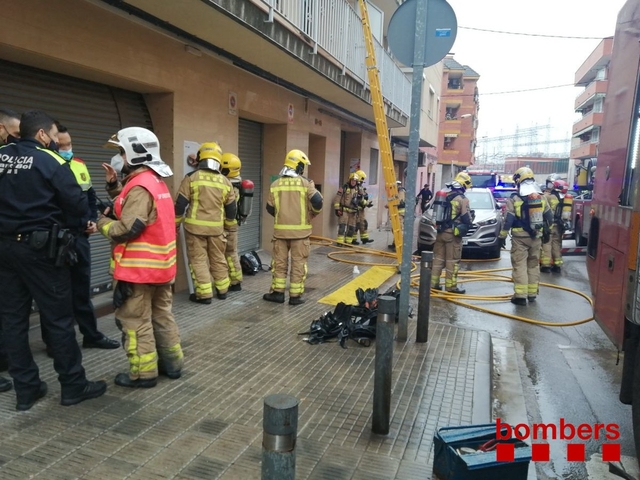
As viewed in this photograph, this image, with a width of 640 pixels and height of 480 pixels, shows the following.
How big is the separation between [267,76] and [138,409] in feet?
21.6

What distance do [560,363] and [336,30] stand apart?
21.8 ft

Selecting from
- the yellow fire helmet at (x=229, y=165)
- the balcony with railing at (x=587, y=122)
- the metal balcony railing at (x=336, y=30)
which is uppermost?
the balcony with railing at (x=587, y=122)

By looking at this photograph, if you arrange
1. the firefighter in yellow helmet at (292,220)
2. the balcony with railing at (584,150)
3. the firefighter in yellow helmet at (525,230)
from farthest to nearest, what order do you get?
the balcony with railing at (584,150), the firefighter in yellow helmet at (525,230), the firefighter in yellow helmet at (292,220)

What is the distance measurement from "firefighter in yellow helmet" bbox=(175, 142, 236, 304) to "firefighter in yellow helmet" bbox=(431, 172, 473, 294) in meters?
3.49

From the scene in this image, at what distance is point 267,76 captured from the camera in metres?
8.57

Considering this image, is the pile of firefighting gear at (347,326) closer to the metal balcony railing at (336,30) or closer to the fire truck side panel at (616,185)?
the fire truck side panel at (616,185)

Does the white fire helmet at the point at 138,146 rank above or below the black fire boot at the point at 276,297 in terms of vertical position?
above

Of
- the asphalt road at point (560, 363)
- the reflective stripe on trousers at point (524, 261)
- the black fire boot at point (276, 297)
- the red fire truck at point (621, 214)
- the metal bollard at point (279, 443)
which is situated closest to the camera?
the metal bollard at point (279, 443)

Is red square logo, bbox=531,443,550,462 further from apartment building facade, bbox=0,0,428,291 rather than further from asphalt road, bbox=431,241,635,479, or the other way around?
apartment building facade, bbox=0,0,428,291

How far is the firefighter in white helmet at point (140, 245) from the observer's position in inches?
137

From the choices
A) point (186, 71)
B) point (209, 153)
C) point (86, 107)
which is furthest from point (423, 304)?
point (86, 107)

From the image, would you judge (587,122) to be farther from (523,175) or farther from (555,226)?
(523,175)

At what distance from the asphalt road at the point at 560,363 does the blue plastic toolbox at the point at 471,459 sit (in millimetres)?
665

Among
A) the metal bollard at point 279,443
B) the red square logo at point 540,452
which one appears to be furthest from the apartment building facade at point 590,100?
the metal bollard at point 279,443
